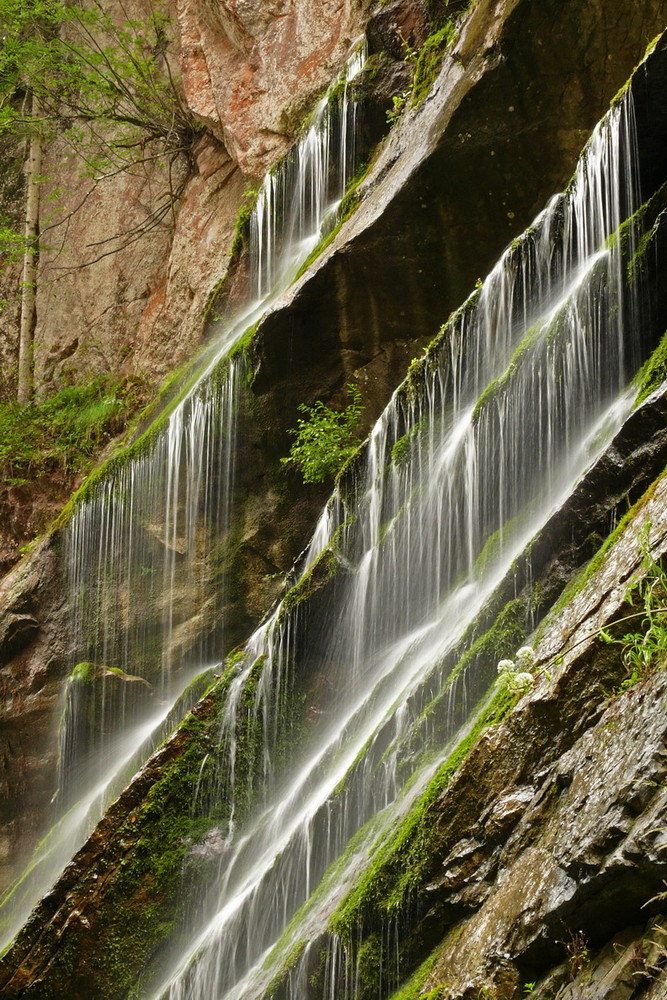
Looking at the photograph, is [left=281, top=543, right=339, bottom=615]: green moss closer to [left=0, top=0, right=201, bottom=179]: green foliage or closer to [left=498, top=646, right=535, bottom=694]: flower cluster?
[left=498, top=646, right=535, bottom=694]: flower cluster

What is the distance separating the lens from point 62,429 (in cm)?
1731

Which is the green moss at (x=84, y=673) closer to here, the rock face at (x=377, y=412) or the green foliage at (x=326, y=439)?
the rock face at (x=377, y=412)

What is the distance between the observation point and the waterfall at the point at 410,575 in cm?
555

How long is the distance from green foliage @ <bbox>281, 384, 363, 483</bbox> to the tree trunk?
31.4ft

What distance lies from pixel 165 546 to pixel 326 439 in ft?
9.53

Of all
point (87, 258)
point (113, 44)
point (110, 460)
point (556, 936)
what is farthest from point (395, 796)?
point (113, 44)

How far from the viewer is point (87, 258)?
2044 centimetres

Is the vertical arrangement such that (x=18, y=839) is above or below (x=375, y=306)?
below

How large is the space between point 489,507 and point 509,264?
92.3 inches

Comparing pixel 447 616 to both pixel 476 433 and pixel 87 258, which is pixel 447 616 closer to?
pixel 476 433

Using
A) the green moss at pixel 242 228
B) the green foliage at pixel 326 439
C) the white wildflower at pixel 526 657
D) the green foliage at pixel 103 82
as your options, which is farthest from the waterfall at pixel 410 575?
the green foliage at pixel 103 82

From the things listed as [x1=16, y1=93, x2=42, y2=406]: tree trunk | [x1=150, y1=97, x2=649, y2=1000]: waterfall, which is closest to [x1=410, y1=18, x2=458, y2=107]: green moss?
[x1=150, y1=97, x2=649, y2=1000]: waterfall

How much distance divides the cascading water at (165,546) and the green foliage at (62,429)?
3.54 metres

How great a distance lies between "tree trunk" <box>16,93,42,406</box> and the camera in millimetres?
19188
